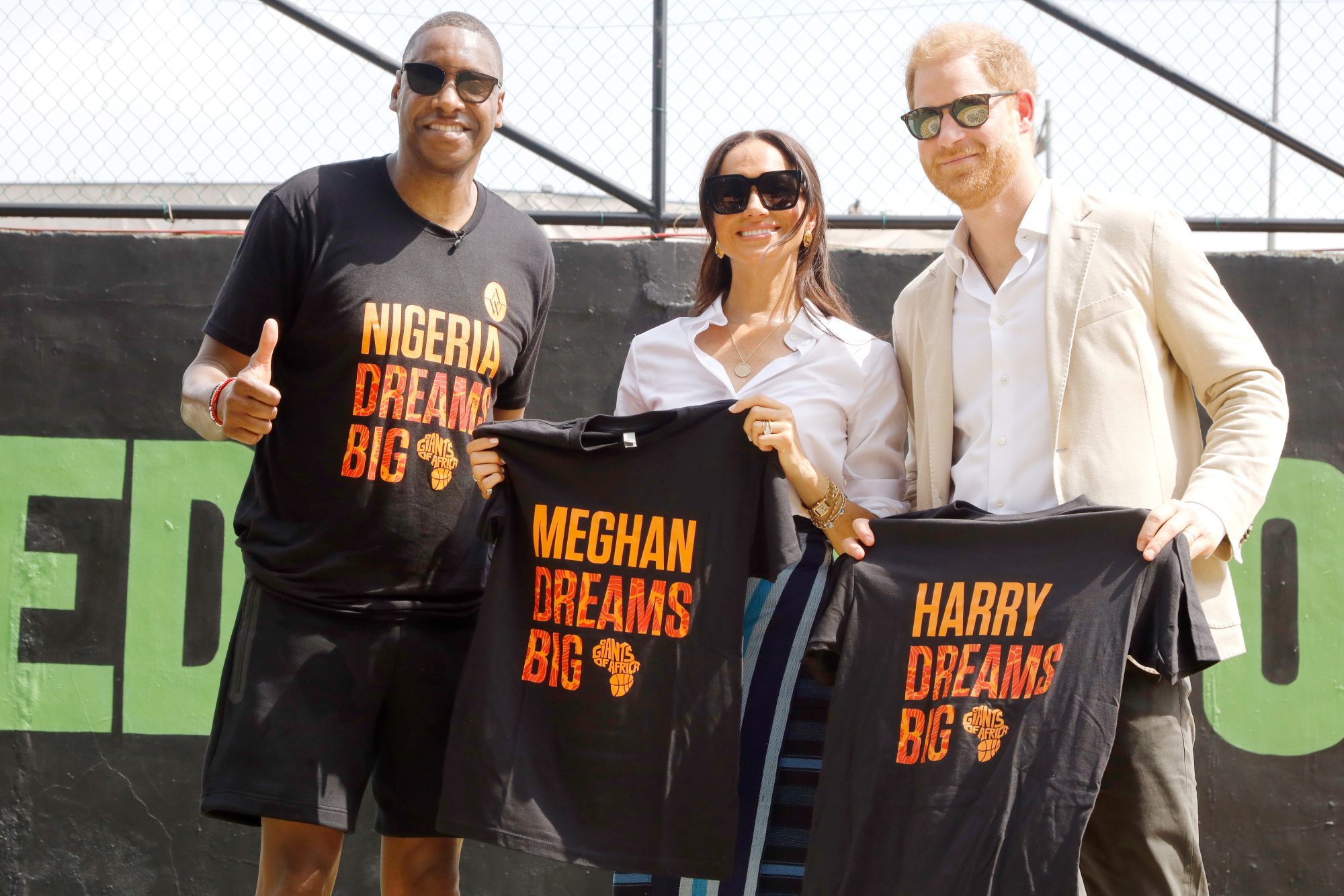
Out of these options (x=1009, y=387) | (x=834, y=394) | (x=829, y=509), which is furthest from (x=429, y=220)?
(x=1009, y=387)

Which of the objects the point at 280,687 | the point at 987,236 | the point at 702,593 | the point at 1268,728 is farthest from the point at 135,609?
the point at 1268,728

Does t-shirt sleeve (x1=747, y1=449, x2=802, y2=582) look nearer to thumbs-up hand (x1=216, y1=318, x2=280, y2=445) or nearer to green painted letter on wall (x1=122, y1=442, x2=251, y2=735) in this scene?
thumbs-up hand (x1=216, y1=318, x2=280, y2=445)

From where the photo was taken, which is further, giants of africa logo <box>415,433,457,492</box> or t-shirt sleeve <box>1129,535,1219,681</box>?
giants of africa logo <box>415,433,457,492</box>

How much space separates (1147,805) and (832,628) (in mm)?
741

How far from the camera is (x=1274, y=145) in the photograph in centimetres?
447

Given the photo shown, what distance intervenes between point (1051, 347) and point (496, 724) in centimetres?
152

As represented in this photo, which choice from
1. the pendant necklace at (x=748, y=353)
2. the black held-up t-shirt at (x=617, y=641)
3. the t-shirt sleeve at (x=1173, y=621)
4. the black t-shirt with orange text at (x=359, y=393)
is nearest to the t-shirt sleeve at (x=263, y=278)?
the black t-shirt with orange text at (x=359, y=393)

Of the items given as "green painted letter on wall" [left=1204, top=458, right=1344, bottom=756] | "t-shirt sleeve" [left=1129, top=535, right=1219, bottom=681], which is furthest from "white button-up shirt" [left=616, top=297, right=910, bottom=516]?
"green painted letter on wall" [left=1204, top=458, right=1344, bottom=756]

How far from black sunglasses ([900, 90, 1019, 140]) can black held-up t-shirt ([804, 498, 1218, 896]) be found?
0.86 metres

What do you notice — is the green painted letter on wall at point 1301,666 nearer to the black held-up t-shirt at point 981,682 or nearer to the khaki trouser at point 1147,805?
the khaki trouser at point 1147,805

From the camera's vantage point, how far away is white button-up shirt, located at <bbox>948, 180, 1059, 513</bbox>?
8.67 feet

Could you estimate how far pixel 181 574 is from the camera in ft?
14.1

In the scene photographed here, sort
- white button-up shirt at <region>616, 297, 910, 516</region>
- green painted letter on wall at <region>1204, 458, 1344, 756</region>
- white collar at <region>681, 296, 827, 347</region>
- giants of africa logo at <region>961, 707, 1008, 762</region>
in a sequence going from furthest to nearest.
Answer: green painted letter on wall at <region>1204, 458, 1344, 756</region>, white collar at <region>681, 296, 827, 347</region>, white button-up shirt at <region>616, 297, 910, 516</region>, giants of africa logo at <region>961, 707, 1008, 762</region>

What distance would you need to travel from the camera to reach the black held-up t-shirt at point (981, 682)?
2.42 m
